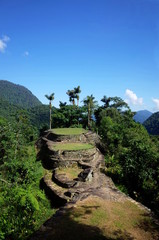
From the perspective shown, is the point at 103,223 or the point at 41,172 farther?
the point at 41,172

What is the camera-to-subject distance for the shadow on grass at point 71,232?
19.1 feet

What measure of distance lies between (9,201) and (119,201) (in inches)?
192

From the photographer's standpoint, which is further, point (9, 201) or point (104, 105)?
point (104, 105)

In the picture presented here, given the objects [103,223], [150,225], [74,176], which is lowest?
[74,176]

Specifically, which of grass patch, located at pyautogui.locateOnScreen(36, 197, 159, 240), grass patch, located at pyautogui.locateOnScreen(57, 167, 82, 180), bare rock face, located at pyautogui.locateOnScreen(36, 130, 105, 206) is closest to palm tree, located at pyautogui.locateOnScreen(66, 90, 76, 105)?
bare rock face, located at pyautogui.locateOnScreen(36, 130, 105, 206)

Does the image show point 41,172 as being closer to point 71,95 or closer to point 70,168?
point 70,168

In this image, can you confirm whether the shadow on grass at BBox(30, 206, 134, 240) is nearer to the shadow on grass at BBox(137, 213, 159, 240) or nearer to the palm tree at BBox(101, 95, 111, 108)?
the shadow on grass at BBox(137, 213, 159, 240)

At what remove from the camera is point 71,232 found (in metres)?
6.06

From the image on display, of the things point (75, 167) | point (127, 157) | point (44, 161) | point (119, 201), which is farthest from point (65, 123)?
point (119, 201)

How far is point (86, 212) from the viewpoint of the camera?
7379 mm

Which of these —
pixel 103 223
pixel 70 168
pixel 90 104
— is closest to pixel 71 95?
pixel 90 104

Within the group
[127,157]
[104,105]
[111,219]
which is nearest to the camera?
[111,219]

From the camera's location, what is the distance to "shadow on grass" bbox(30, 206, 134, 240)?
19.1 feet

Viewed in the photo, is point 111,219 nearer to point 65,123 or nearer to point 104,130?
point 104,130
